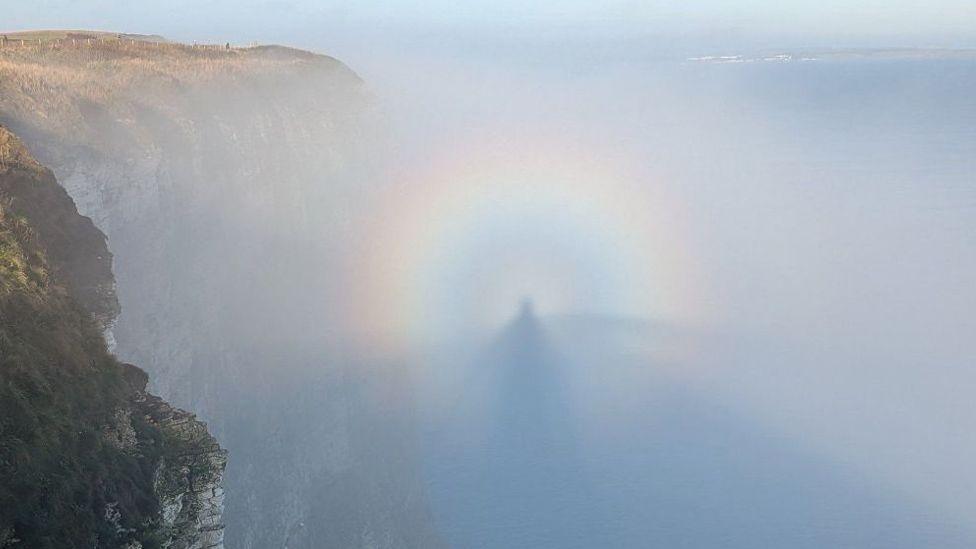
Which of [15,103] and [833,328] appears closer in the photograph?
[15,103]

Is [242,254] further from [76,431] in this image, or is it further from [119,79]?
[76,431]

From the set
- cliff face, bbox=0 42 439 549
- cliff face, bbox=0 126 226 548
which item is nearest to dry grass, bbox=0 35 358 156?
cliff face, bbox=0 42 439 549

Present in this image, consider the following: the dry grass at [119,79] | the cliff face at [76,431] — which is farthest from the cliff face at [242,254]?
the cliff face at [76,431]

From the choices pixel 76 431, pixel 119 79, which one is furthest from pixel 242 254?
pixel 76 431

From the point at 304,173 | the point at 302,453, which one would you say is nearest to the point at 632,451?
the point at 302,453

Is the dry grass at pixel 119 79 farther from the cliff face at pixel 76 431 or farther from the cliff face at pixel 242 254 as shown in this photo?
the cliff face at pixel 76 431

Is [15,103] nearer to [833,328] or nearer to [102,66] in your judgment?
[102,66]

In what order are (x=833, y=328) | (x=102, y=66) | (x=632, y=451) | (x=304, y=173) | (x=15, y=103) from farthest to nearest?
(x=833, y=328) < (x=632, y=451) < (x=304, y=173) < (x=102, y=66) < (x=15, y=103)

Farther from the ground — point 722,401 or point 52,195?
point 52,195
